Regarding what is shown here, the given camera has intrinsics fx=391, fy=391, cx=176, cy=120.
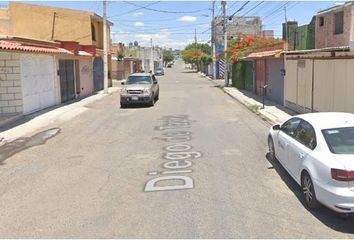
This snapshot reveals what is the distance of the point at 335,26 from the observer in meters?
26.0

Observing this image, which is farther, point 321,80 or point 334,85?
point 321,80

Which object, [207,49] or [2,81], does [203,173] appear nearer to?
[2,81]

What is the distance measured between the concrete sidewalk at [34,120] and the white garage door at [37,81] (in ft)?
1.55

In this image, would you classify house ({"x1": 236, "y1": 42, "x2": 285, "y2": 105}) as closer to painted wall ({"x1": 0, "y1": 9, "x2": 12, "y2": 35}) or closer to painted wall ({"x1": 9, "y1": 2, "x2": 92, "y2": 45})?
painted wall ({"x1": 9, "y1": 2, "x2": 92, "y2": 45})

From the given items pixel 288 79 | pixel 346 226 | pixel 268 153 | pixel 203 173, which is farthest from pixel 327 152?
pixel 288 79

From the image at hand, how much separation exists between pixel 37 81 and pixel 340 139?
15.7m

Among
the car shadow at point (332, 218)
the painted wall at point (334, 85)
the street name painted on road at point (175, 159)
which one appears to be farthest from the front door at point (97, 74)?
the car shadow at point (332, 218)

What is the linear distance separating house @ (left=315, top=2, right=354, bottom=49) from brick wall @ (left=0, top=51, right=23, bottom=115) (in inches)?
705

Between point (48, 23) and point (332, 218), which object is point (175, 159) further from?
point (48, 23)

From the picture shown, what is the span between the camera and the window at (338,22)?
82.6 ft

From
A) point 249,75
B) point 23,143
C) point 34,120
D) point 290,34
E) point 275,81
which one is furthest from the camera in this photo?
point 290,34

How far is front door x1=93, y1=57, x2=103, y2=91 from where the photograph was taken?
104 ft

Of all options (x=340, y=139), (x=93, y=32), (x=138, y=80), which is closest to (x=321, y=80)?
(x=340, y=139)

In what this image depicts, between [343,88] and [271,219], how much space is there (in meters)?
7.66
